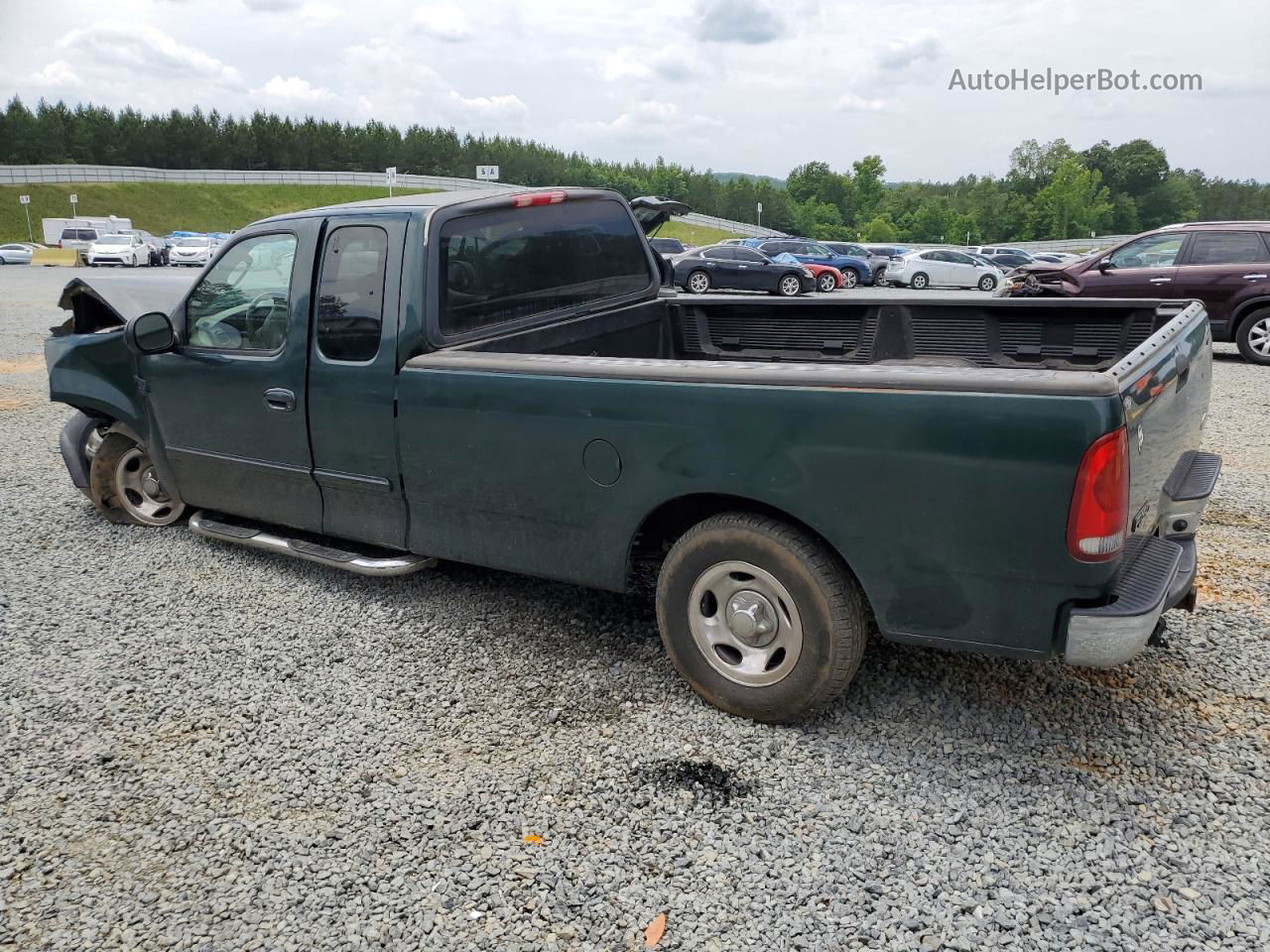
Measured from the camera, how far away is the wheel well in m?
3.18

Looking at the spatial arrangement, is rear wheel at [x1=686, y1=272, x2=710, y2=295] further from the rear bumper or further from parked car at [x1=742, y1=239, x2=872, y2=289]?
the rear bumper

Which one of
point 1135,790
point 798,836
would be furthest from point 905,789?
point 1135,790

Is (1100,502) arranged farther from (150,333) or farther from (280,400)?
(150,333)

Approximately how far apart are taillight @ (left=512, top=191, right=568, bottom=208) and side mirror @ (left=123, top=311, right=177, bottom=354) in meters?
1.87

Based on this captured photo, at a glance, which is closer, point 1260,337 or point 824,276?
point 1260,337

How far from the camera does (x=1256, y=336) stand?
39.0 feet

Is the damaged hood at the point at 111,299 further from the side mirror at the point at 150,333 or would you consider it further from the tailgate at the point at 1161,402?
the tailgate at the point at 1161,402

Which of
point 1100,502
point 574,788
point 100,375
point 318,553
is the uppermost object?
point 100,375

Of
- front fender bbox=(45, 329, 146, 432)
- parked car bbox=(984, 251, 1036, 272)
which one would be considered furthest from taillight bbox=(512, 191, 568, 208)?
parked car bbox=(984, 251, 1036, 272)

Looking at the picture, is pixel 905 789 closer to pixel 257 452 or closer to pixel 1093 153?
pixel 257 452

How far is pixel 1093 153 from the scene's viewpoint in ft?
401

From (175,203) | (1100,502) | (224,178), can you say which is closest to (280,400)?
(1100,502)

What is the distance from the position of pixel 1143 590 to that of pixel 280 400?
352 centimetres

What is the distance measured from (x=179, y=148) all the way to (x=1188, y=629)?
119 metres
